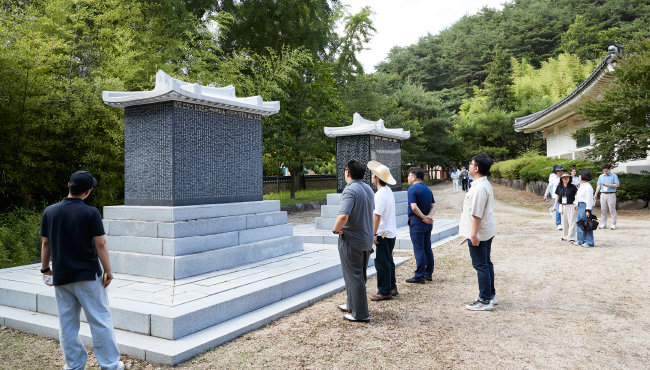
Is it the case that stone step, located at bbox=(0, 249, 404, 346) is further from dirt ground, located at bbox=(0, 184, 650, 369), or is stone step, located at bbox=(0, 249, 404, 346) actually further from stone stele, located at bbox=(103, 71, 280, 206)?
stone stele, located at bbox=(103, 71, 280, 206)

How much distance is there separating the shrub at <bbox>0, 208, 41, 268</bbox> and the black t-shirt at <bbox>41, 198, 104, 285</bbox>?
4894 mm

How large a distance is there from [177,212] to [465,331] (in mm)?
3849

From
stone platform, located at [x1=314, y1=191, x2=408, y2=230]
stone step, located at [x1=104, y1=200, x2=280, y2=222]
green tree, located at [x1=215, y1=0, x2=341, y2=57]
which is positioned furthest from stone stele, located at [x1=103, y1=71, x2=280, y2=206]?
green tree, located at [x1=215, y1=0, x2=341, y2=57]

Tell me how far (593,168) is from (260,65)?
13.5 m

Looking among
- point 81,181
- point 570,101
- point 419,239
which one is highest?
point 570,101

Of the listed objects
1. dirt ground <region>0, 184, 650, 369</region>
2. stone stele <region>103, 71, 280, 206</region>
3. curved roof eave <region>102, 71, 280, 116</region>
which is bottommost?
dirt ground <region>0, 184, 650, 369</region>

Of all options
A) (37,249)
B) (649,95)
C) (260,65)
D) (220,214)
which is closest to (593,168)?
(649,95)

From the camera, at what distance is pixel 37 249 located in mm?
7910

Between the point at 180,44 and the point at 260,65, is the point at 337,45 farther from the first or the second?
the point at 180,44

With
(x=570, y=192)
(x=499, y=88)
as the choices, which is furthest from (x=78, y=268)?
(x=499, y=88)

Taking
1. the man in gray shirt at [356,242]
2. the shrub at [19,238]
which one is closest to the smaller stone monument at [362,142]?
the man in gray shirt at [356,242]

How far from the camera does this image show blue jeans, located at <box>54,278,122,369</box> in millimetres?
3109

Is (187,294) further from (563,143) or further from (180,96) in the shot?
(563,143)

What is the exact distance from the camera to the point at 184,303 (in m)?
4.20
